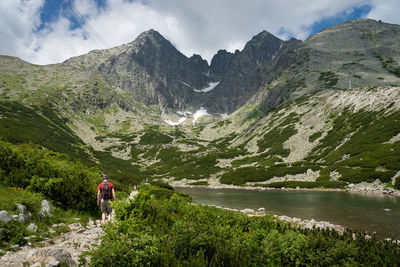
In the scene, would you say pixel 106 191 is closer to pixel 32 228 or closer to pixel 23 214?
pixel 23 214

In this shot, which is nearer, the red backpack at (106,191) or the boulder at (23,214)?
the boulder at (23,214)

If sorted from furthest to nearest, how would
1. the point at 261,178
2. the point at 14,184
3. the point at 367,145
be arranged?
the point at 261,178 < the point at 367,145 < the point at 14,184

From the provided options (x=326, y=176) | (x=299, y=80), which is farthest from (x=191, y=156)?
(x=299, y=80)

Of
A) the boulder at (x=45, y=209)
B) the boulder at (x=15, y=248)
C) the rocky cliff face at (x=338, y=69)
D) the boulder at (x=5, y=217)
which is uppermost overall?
the rocky cliff face at (x=338, y=69)

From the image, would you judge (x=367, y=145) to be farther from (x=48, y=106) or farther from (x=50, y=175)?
(x=48, y=106)

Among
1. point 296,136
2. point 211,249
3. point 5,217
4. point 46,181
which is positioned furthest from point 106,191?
point 296,136

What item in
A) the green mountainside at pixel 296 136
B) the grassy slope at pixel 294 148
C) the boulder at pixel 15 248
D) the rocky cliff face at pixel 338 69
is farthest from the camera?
the rocky cliff face at pixel 338 69

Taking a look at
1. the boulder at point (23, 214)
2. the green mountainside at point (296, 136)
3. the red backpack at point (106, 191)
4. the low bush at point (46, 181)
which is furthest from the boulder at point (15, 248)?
the green mountainside at point (296, 136)

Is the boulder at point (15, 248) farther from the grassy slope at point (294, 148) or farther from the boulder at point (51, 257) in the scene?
the grassy slope at point (294, 148)

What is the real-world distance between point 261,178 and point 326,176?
17114mm

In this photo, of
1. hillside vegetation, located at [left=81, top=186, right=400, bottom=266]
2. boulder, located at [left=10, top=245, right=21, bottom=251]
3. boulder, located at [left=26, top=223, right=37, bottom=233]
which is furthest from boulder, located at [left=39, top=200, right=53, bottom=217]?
hillside vegetation, located at [left=81, top=186, right=400, bottom=266]

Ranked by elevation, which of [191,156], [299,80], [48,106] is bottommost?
[191,156]

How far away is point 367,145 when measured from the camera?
5562 cm

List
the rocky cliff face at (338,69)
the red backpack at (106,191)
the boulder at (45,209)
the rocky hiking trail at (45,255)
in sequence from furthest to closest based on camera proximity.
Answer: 1. the rocky cliff face at (338,69)
2. the red backpack at (106,191)
3. the boulder at (45,209)
4. the rocky hiking trail at (45,255)
